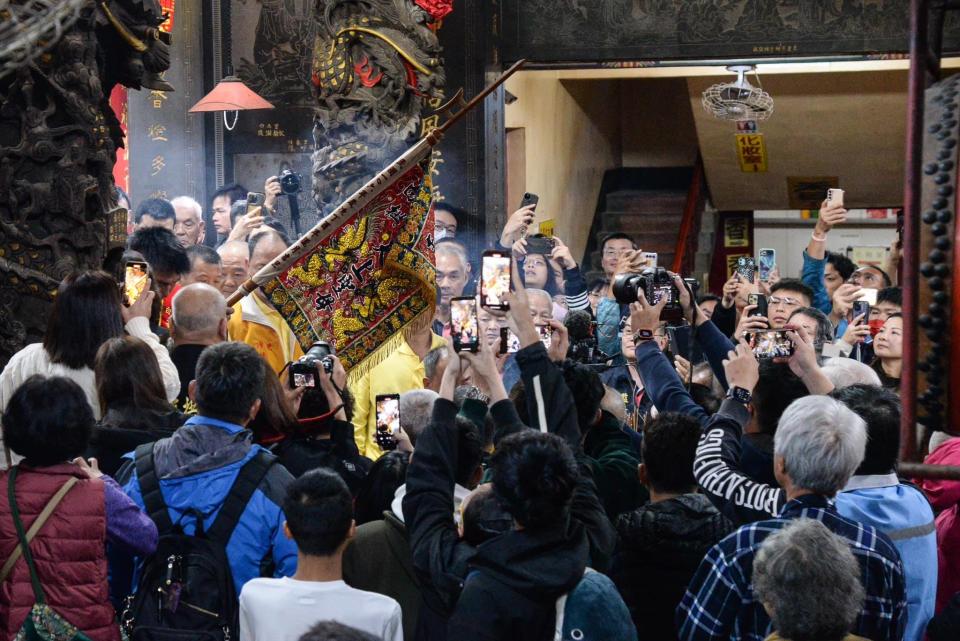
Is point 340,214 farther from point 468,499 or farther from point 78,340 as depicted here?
point 468,499

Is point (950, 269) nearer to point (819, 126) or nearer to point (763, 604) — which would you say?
point (763, 604)

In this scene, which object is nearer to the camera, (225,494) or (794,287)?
(225,494)

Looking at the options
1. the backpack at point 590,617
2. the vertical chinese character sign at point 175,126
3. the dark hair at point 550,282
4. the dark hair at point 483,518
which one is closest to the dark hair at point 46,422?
the dark hair at point 483,518

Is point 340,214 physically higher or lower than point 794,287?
higher

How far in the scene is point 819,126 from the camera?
545 inches

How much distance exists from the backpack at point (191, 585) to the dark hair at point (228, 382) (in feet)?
0.65

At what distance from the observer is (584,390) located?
13.1ft

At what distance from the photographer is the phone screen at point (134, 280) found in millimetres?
4961

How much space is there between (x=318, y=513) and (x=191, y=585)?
46 cm

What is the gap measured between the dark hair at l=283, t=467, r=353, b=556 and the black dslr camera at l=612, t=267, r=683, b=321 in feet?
4.96

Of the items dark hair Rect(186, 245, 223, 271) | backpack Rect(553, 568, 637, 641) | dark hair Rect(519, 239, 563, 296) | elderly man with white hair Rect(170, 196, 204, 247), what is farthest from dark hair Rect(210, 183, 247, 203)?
backpack Rect(553, 568, 637, 641)

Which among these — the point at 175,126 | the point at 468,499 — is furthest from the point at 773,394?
the point at 175,126

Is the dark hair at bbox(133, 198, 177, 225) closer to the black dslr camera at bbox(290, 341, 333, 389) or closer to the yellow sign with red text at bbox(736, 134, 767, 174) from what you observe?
the black dslr camera at bbox(290, 341, 333, 389)

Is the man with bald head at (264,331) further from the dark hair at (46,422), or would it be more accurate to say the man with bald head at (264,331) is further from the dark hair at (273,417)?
the dark hair at (46,422)
